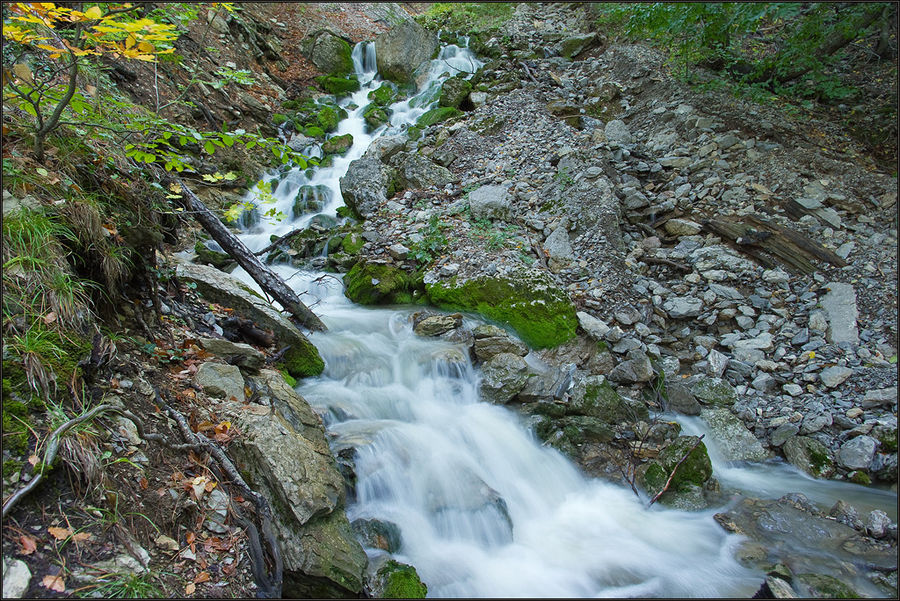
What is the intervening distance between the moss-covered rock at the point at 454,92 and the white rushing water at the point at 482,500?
24.5 feet

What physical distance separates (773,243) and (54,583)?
752 centimetres

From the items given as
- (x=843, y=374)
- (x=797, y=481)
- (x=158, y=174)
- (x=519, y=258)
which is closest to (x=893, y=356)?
(x=843, y=374)

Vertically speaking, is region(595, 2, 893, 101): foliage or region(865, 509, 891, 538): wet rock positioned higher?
region(595, 2, 893, 101): foliage

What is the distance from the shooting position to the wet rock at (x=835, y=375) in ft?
15.6

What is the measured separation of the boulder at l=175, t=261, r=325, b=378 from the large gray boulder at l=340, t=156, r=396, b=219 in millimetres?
3739

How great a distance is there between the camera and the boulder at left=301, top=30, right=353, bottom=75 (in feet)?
45.5

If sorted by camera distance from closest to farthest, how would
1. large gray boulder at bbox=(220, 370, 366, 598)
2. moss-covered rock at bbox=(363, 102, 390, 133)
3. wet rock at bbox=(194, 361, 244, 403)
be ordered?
large gray boulder at bbox=(220, 370, 366, 598), wet rock at bbox=(194, 361, 244, 403), moss-covered rock at bbox=(363, 102, 390, 133)

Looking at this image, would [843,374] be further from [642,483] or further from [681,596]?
[681,596]

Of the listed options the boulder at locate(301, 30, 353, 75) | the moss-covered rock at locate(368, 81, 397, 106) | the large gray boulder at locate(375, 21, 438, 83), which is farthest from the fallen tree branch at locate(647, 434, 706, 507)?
the boulder at locate(301, 30, 353, 75)

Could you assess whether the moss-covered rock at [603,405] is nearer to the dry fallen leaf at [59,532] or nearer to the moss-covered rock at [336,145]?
the dry fallen leaf at [59,532]

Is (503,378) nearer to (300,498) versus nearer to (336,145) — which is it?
(300,498)

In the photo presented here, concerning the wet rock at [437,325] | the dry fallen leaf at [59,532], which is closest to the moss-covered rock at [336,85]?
the wet rock at [437,325]

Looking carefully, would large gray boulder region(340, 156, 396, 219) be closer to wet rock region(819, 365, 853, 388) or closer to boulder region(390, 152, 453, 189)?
boulder region(390, 152, 453, 189)

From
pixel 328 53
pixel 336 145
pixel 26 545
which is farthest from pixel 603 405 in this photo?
pixel 328 53
